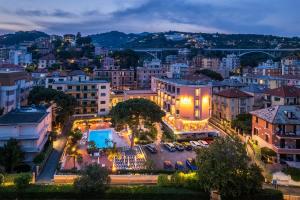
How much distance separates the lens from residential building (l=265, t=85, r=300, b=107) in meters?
45.4

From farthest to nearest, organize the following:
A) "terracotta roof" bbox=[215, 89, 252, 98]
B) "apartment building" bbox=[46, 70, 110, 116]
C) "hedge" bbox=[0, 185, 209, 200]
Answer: "apartment building" bbox=[46, 70, 110, 116] < "terracotta roof" bbox=[215, 89, 252, 98] < "hedge" bbox=[0, 185, 209, 200]

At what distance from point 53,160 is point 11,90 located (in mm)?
11802

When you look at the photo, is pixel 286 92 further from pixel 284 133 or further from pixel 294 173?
pixel 294 173

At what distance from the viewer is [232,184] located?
19266mm

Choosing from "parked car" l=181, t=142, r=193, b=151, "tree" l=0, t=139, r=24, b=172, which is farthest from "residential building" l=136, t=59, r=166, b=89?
"tree" l=0, t=139, r=24, b=172

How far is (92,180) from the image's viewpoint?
2006 cm

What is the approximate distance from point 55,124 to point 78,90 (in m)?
10.1

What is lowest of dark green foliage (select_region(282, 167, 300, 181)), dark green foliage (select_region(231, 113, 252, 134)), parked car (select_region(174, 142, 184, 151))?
parked car (select_region(174, 142, 184, 151))

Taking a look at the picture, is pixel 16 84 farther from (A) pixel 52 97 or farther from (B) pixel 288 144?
(B) pixel 288 144

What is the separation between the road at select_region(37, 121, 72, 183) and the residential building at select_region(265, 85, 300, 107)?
1180 inches

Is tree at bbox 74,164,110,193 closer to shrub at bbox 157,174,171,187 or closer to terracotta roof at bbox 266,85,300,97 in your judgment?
shrub at bbox 157,174,171,187

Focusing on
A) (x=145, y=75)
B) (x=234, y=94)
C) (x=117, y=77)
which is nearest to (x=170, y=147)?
(x=234, y=94)

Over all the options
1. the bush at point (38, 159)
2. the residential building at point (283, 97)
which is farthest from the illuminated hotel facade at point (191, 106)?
the bush at point (38, 159)

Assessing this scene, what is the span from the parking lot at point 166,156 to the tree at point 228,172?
36.8 ft
